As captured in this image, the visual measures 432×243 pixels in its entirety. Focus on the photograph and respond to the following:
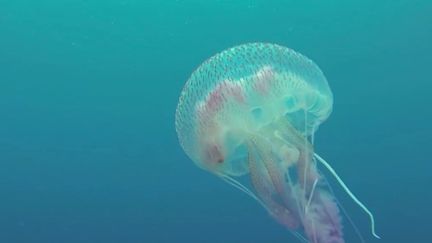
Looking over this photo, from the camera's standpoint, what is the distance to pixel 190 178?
52.9 ft

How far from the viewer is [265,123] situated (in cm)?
438

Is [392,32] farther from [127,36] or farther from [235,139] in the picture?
[235,139]

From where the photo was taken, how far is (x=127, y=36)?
13.1 meters

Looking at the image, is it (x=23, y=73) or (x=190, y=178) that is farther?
(x=190, y=178)

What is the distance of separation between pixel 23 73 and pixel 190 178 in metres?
5.24

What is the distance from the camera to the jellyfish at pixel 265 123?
4156mm

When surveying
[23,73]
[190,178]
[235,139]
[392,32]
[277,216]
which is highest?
[23,73]

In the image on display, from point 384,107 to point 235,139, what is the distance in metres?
11.5

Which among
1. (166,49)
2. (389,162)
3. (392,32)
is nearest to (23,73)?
(166,49)

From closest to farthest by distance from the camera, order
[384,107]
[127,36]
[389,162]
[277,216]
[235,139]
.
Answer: [277,216] < [235,139] < [127,36] < [384,107] < [389,162]

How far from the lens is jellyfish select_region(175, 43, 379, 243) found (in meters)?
4.16

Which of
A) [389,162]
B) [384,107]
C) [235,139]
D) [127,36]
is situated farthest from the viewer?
[389,162]

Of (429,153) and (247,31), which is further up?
(247,31)

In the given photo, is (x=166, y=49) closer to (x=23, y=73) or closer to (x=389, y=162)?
(x=23, y=73)
